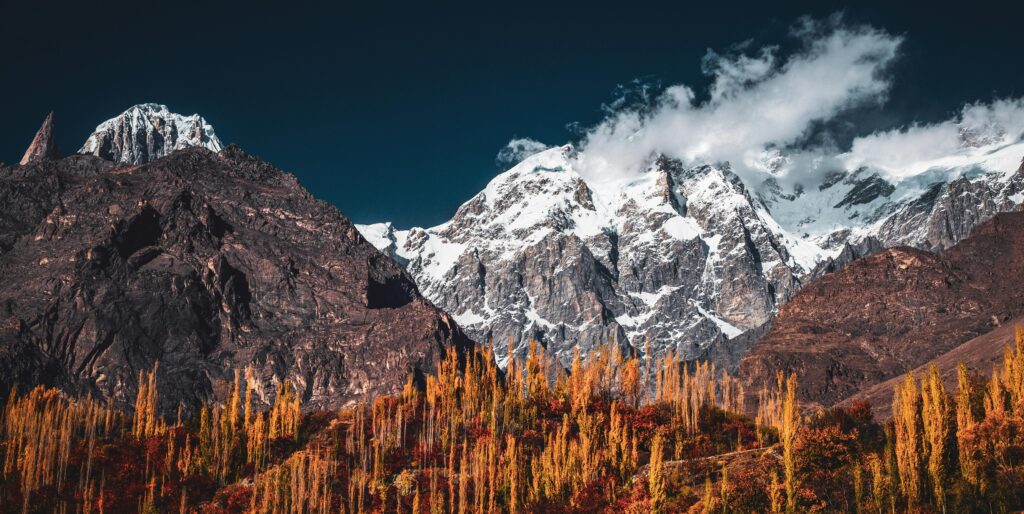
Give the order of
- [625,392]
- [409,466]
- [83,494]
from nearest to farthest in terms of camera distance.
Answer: [83,494], [409,466], [625,392]

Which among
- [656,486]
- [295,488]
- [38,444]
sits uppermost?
[38,444]

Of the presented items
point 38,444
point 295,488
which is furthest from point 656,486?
point 38,444

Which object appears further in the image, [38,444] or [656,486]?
[38,444]

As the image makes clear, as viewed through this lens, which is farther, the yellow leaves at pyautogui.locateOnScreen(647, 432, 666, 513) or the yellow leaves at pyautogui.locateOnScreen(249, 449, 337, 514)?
the yellow leaves at pyautogui.locateOnScreen(249, 449, 337, 514)

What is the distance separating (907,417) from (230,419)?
115m

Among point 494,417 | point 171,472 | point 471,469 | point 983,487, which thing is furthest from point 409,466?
point 983,487

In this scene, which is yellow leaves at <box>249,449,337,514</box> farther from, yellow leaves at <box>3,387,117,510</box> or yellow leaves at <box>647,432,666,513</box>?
yellow leaves at <box>647,432,666,513</box>

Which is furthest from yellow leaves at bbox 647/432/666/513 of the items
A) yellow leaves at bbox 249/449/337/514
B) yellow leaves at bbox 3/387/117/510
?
yellow leaves at bbox 3/387/117/510

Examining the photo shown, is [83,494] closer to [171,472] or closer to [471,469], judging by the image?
[171,472]

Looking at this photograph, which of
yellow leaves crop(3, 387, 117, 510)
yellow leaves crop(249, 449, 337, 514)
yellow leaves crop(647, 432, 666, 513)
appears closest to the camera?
yellow leaves crop(647, 432, 666, 513)

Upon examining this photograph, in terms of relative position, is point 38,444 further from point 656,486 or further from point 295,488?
point 656,486

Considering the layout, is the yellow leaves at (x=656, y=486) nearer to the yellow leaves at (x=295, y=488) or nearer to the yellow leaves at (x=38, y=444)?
the yellow leaves at (x=295, y=488)

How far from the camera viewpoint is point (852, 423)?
18150 cm

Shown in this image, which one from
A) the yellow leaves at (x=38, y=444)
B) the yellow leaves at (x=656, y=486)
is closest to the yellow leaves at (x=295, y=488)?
the yellow leaves at (x=38, y=444)
